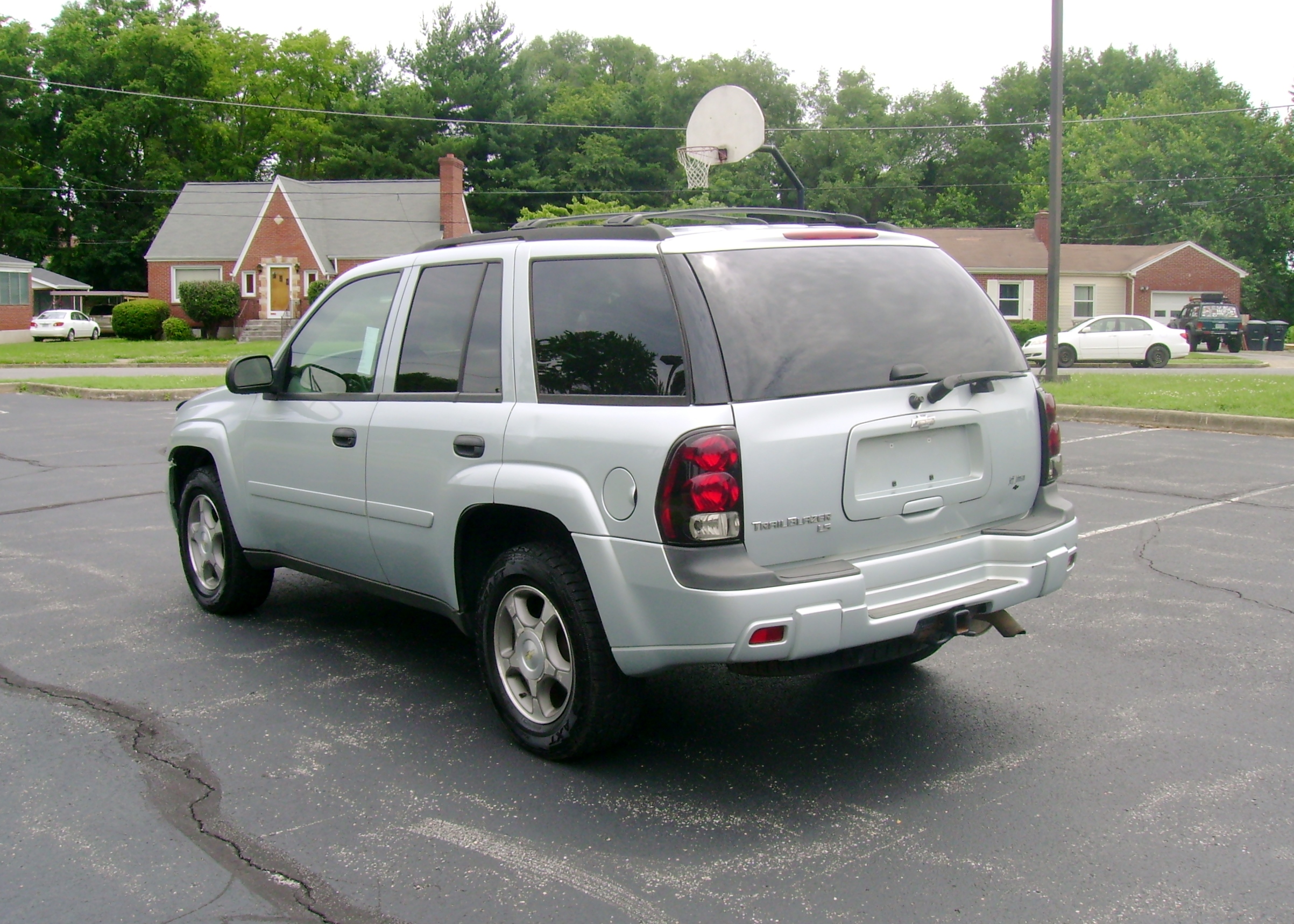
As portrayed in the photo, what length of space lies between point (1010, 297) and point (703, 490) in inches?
1833

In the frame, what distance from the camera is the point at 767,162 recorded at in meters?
69.1

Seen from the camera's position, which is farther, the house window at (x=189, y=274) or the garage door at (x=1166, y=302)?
the house window at (x=189, y=274)

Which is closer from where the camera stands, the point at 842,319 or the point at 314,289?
the point at 842,319

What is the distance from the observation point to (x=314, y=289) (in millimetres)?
44188

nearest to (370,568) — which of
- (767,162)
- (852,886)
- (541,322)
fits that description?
(541,322)

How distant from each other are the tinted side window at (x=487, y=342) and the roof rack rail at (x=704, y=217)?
0.34 m

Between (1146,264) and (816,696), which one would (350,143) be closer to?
(1146,264)

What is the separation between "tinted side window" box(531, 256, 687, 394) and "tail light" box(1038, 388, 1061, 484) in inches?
62.7

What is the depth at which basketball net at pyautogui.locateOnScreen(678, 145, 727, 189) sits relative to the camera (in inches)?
595

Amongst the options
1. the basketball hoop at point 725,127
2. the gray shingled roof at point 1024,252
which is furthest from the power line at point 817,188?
the basketball hoop at point 725,127

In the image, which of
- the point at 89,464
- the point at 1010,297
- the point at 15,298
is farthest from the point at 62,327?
the point at 89,464

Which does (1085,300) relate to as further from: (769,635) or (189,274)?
(769,635)

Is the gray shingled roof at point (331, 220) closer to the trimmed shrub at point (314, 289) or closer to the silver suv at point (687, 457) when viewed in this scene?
the trimmed shrub at point (314, 289)

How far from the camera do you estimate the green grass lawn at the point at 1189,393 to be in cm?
1506
